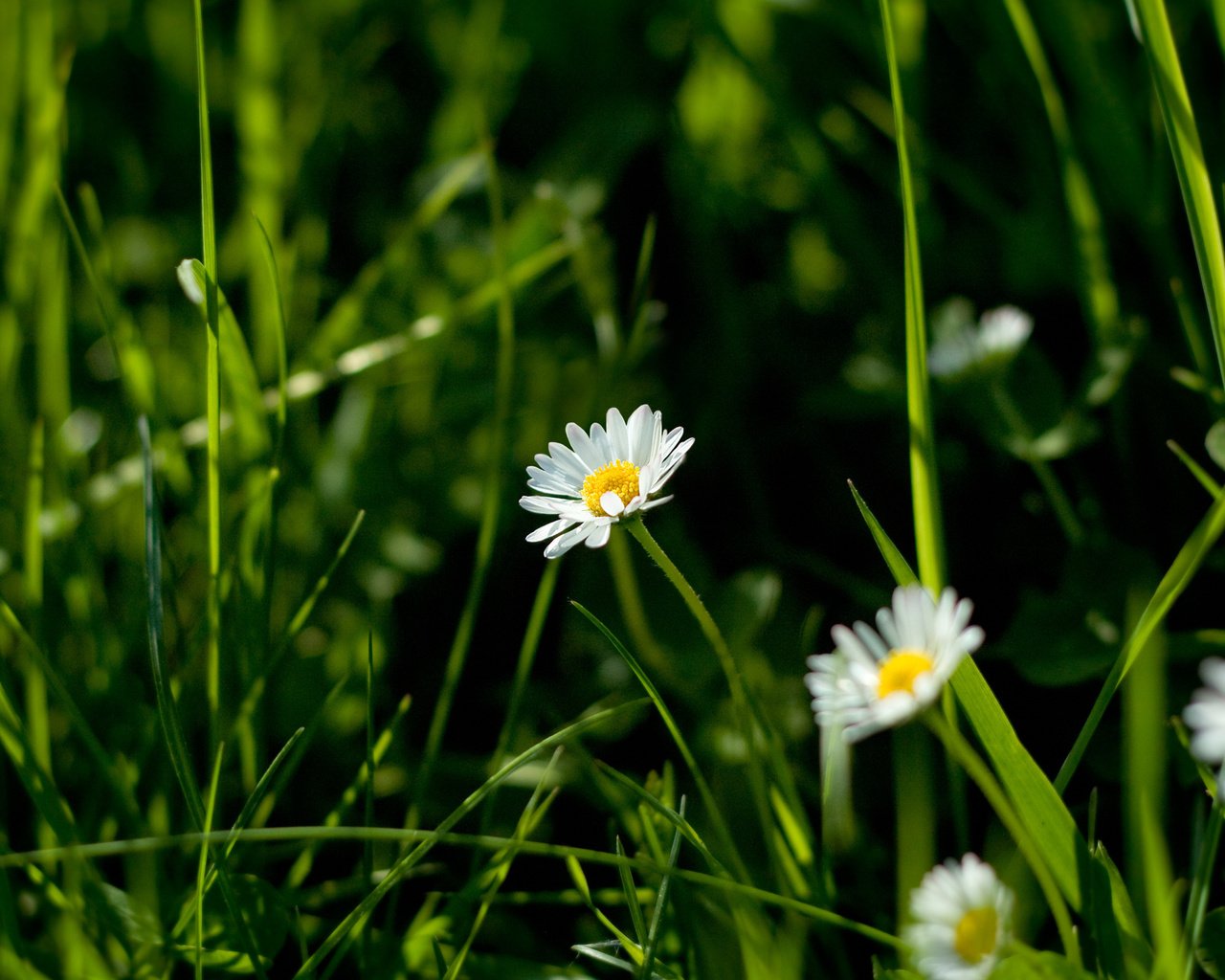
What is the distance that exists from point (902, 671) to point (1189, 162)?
0.53 meters

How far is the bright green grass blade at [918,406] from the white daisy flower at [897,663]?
6.3 inches

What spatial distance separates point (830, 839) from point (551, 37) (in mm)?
1446

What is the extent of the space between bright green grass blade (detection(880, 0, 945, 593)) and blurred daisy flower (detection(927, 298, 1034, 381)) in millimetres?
256

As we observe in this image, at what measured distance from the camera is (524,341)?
1.56m

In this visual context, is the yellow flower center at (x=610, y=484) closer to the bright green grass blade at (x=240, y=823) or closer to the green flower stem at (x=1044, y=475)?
the bright green grass blade at (x=240, y=823)

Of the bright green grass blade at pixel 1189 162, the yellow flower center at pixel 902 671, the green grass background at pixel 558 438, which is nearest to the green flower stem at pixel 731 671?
the green grass background at pixel 558 438

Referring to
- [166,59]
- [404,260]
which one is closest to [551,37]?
[404,260]

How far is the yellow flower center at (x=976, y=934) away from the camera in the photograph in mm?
661

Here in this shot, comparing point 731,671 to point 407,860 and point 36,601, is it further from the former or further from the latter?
point 36,601

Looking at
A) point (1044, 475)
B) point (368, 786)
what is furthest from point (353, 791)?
point (1044, 475)

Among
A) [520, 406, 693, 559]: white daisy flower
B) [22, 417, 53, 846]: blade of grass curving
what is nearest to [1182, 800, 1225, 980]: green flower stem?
[520, 406, 693, 559]: white daisy flower

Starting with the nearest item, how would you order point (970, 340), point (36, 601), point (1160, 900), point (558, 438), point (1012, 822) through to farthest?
point (1160, 900)
point (1012, 822)
point (36, 601)
point (970, 340)
point (558, 438)

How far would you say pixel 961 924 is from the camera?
2.20ft

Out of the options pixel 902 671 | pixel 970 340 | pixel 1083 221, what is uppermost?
pixel 1083 221
